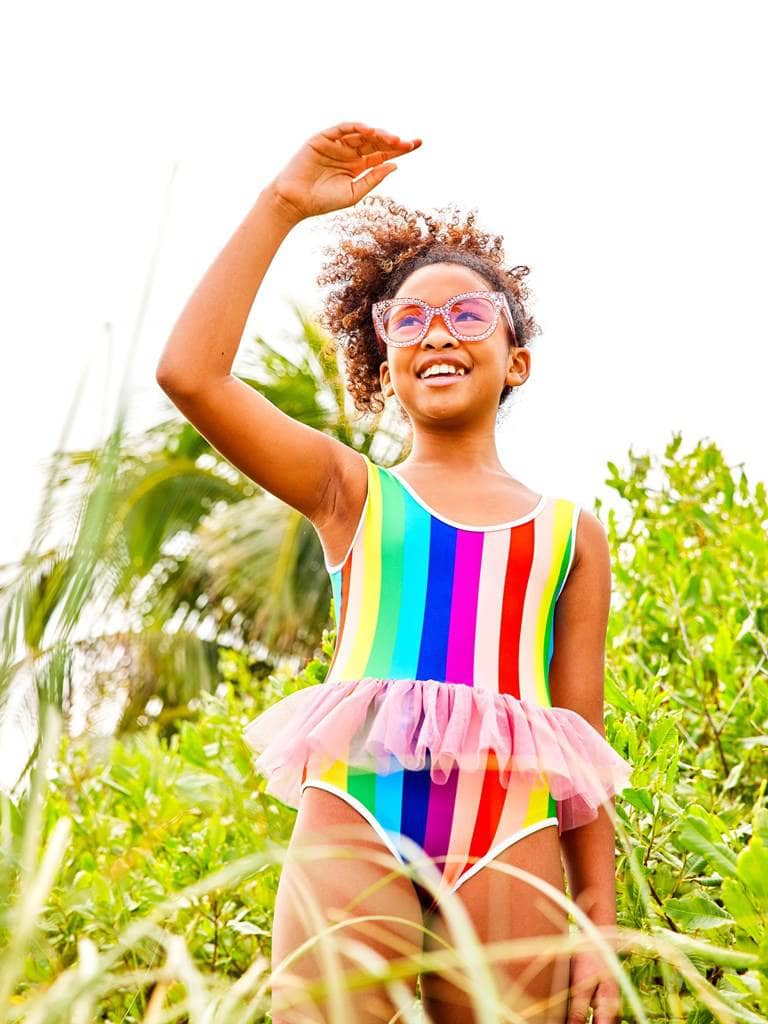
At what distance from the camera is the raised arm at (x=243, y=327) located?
182 cm

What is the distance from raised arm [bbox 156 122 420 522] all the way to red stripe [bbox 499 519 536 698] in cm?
31

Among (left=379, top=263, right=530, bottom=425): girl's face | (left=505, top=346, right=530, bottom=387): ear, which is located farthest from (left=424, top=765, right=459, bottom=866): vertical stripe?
(left=505, top=346, right=530, bottom=387): ear

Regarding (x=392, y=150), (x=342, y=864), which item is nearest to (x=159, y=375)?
Result: (x=392, y=150)

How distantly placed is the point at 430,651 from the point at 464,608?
94 mm

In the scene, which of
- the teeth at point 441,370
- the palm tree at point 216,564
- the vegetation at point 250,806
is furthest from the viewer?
the palm tree at point 216,564

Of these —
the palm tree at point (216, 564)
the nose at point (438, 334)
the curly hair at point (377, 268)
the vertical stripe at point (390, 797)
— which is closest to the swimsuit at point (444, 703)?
the vertical stripe at point (390, 797)

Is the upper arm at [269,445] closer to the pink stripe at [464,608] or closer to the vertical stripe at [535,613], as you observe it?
the pink stripe at [464,608]

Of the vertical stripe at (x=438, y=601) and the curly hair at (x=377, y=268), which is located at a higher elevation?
the curly hair at (x=377, y=268)

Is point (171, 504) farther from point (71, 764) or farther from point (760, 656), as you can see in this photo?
point (760, 656)

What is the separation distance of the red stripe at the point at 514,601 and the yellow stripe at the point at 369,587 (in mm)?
208

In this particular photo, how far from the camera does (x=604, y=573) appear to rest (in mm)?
2123

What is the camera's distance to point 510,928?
5.70 ft

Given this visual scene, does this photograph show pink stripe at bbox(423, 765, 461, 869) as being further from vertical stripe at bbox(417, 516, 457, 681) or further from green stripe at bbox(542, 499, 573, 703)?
green stripe at bbox(542, 499, 573, 703)

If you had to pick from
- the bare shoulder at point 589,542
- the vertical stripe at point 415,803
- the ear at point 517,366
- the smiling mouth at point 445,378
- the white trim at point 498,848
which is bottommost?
the white trim at point 498,848
